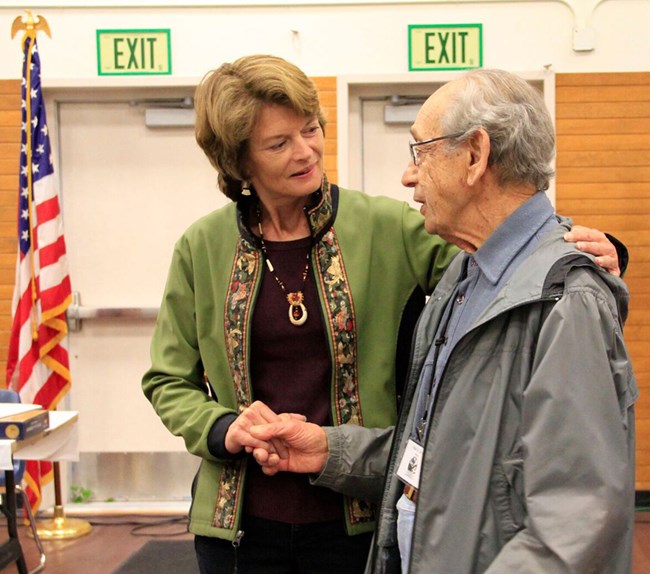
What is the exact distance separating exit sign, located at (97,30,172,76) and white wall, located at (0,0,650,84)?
0.15ft

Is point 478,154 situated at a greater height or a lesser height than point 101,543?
greater

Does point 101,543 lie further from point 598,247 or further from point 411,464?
point 598,247

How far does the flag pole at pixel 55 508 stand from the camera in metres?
4.30

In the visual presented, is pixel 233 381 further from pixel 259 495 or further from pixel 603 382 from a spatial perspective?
pixel 603 382

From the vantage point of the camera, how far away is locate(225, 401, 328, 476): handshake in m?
1.50

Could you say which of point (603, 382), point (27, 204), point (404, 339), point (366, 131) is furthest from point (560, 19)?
point (603, 382)

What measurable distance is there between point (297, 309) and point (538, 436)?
24.9 inches

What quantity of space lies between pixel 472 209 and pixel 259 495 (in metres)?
0.71

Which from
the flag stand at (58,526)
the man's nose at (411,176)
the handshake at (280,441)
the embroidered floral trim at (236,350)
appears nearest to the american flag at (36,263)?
the flag stand at (58,526)

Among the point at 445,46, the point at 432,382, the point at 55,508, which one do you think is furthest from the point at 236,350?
the point at 445,46

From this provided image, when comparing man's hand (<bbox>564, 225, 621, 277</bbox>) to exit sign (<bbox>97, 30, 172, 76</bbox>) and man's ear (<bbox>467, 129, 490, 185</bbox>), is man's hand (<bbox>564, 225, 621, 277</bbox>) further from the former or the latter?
exit sign (<bbox>97, 30, 172, 76</bbox>)

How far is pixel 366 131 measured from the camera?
15.9ft

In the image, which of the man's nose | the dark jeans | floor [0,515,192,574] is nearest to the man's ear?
the man's nose

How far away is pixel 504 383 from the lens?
3.84 feet
